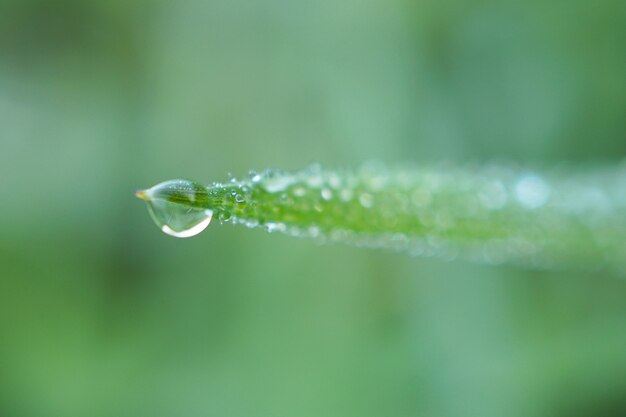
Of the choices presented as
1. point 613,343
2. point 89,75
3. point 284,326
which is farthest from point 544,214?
point 89,75

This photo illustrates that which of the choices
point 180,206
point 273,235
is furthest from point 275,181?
point 273,235

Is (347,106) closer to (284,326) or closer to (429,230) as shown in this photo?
(284,326)

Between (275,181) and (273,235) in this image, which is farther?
(273,235)

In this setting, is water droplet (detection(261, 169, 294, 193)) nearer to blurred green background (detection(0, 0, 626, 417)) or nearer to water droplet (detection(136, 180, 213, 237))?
water droplet (detection(136, 180, 213, 237))

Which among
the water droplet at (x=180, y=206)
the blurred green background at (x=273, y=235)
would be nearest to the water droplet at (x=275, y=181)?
the water droplet at (x=180, y=206)

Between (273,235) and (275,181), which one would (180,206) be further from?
(273,235)

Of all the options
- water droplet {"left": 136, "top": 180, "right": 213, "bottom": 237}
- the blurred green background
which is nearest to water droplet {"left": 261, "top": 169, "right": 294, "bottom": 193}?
water droplet {"left": 136, "top": 180, "right": 213, "bottom": 237}
